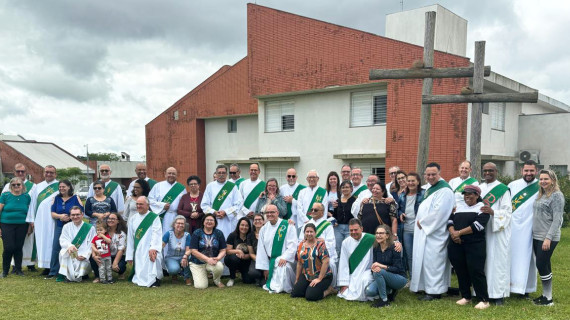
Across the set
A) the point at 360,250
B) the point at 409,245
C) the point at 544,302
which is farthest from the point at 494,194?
the point at 360,250

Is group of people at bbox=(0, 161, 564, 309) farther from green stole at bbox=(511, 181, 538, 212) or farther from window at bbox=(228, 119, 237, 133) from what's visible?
window at bbox=(228, 119, 237, 133)

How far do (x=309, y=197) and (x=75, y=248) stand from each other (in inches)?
160

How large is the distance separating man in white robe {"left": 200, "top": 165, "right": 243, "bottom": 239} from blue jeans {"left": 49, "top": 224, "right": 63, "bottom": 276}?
8.68 feet

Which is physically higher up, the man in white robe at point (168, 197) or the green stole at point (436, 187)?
the green stole at point (436, 187)

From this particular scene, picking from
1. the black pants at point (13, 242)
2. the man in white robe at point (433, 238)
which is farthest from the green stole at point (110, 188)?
the man in white robe at point (433, 238)

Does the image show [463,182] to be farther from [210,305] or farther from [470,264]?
[210,305]

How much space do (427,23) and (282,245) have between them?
16.4ft

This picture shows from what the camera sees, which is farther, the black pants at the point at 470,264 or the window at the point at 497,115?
the window at the point at 497,115

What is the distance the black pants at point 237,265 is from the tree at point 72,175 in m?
35.9

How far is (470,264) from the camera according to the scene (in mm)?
5734

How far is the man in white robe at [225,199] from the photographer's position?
A: 26.8 feet

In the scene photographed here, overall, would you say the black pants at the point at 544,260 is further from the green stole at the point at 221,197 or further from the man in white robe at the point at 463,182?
the green stole at the point at 221,197

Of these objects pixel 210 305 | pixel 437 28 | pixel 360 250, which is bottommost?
pixel 210 305

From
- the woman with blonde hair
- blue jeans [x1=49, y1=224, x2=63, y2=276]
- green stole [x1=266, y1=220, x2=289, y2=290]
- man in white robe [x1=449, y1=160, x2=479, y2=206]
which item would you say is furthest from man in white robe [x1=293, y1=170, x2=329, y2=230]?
blue jeans [x1=49, y1=224, x2=63, y2=276]
